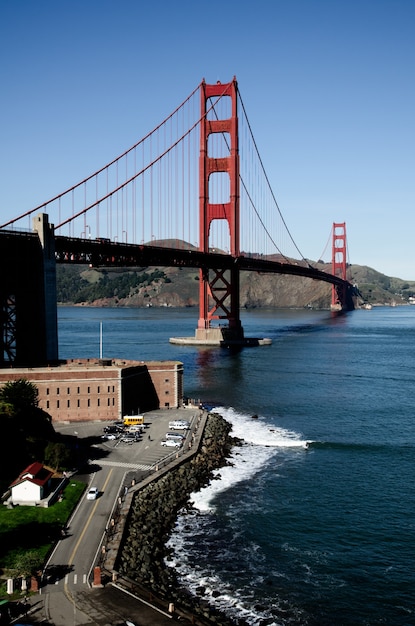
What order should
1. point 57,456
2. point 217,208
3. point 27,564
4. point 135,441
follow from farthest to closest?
point 217,208
point 135,441
point 57,456
point 27,564

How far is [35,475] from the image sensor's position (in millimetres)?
33469

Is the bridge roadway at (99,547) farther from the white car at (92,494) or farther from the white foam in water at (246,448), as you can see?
the white foam in water at (246,448)

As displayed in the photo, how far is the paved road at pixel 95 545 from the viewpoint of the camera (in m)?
23.0

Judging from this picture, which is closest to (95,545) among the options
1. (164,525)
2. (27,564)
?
(27,564)

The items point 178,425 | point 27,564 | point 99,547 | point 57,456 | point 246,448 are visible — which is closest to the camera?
point 27,564

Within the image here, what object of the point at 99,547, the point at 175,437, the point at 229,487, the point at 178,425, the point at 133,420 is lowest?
the point at 229,487

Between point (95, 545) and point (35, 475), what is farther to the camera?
point (35, 475)

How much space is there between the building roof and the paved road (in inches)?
87.2

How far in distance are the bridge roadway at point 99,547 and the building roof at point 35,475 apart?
6.97 feet

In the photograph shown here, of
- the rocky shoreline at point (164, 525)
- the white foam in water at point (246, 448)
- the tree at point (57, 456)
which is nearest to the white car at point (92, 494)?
the rocky shoreline at point (164, 525)

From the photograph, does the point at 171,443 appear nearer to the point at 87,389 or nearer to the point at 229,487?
the point at 229,487

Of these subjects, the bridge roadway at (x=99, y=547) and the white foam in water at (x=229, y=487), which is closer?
the bridge roadway at (x=99, y=547)

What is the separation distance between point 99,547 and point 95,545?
246mm

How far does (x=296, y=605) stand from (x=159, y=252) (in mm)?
68708
